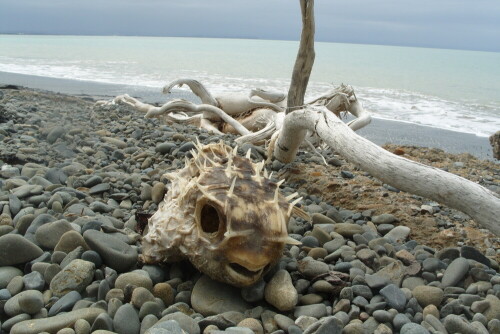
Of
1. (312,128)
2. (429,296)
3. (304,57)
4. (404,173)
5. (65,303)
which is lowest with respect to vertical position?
(65,303)

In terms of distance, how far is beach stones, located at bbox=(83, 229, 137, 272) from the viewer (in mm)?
2592

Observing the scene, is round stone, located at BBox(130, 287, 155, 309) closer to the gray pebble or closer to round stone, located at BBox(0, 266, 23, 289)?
round stone, located at BBox(0, 266, 23, 289)

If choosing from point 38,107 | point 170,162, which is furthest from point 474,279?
point 38,107

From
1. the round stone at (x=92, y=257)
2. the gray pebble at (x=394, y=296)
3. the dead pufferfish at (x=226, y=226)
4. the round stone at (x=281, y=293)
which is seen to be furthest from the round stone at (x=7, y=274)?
the gray pebble at (x=394, y=296)

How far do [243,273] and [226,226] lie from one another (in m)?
0.30

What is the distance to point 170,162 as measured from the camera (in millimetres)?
5043

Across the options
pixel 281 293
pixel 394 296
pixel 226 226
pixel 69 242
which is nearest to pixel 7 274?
pixel 69 242

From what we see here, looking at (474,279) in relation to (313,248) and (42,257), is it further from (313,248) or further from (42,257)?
(42,257)

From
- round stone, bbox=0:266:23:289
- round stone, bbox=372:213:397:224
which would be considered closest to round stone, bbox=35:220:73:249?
round stone, bbox=0:266:23:289

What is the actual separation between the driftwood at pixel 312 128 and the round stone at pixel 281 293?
53.3 inches

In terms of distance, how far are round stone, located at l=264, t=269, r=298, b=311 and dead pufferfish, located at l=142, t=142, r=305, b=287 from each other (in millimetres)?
105

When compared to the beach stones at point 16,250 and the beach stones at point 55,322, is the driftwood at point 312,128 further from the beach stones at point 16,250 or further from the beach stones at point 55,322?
the beach stones at point 16,250

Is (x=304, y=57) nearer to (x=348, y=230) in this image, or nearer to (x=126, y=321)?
(x=348, y=230)

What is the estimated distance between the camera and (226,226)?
2.24m
